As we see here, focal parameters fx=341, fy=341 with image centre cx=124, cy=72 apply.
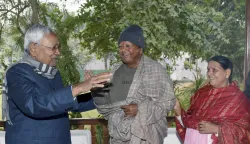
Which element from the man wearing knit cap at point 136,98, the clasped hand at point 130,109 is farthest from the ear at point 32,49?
the clasped hand at point 130,109

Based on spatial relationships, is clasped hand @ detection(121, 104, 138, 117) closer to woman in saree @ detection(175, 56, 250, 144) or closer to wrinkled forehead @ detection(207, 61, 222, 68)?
woman in saree @ detection(175, 56, 250, 144)

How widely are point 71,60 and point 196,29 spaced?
1.63 meters

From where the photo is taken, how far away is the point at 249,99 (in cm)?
240

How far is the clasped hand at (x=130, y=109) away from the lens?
88.4 inches

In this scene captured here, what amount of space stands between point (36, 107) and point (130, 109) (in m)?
0.83

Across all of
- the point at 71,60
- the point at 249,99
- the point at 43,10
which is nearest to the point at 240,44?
the point at 249,99

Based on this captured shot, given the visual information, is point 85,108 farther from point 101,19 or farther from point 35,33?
point 101,19

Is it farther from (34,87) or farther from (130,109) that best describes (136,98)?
(34,87)

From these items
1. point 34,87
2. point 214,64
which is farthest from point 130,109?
point 34,87

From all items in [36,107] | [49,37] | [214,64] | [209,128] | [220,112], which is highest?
[49,37]

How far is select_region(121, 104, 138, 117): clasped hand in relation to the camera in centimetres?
225

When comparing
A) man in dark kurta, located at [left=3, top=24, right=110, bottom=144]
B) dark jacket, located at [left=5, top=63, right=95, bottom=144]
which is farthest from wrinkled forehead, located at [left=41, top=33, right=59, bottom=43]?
dark jacket, located at [left=5, top=63, right=95, bottom=144]

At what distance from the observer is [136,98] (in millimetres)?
2324

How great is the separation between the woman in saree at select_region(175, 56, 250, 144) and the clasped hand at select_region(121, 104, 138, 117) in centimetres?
41
